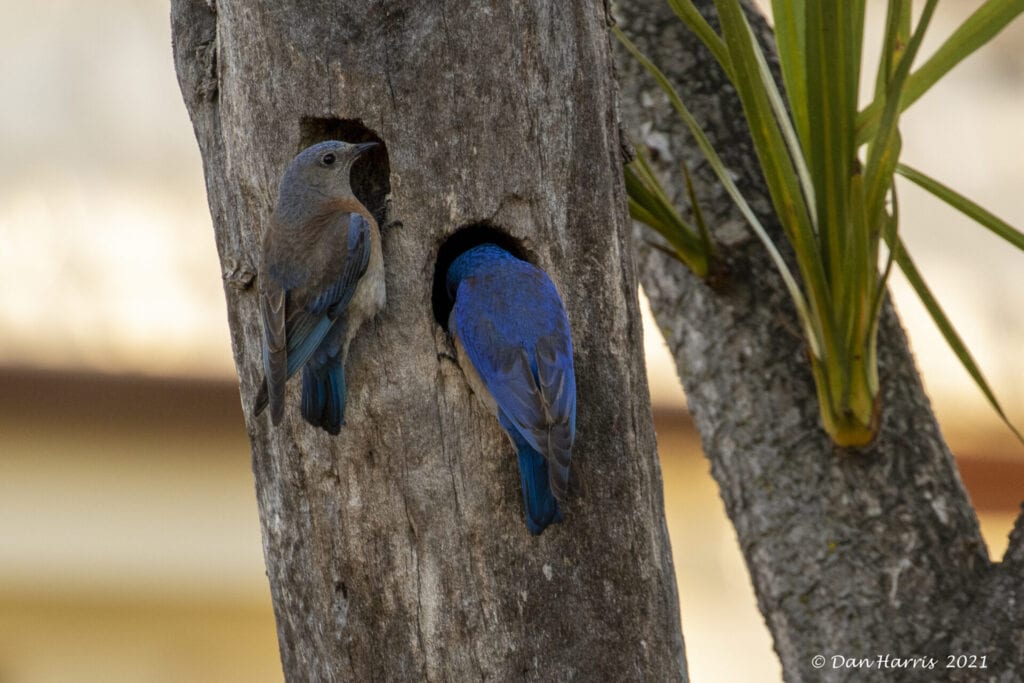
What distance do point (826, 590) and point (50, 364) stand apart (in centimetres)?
367

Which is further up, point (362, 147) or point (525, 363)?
point (362, 147)

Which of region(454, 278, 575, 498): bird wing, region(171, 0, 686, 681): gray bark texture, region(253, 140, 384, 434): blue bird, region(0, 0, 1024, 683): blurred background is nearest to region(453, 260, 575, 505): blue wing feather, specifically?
region(454, 278, 575, 498): bird wing

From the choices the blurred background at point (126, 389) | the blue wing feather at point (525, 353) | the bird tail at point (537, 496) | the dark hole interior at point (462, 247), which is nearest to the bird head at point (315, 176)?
the dark hole interior at point (462, 247)

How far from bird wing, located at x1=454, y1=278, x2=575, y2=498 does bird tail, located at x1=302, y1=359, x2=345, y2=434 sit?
320mm

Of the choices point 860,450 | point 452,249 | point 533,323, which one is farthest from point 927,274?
point 533,323

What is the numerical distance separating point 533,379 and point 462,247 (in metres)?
0.74

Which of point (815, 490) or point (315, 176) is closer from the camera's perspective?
point (315, 176)

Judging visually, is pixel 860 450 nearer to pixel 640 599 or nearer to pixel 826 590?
pixel 826 590

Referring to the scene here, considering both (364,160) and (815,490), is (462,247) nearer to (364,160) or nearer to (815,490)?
(364,160)

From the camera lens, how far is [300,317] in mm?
3135

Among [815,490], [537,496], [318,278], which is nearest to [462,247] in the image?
[318,278]

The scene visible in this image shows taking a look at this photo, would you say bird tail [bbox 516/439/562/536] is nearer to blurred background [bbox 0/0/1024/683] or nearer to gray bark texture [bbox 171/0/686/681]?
gray bark texture [bbox 171/0/686/681]

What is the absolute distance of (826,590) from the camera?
150 inches

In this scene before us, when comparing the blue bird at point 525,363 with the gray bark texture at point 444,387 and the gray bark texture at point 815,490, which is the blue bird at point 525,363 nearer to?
the gray bark texture at point 444,387
